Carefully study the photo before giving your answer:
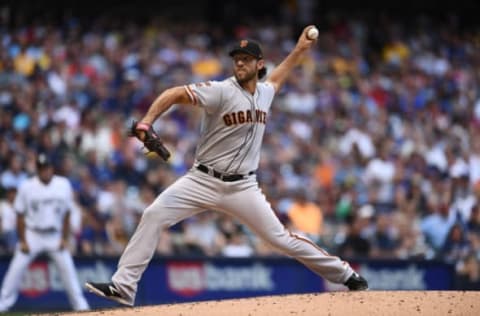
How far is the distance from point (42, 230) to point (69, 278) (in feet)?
1.94

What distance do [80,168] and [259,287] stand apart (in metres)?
3.59

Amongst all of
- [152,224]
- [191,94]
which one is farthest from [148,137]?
[152,224]

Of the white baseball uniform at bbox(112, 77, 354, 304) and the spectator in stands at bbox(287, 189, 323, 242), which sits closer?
the white baseball uniform at bbox(112, 77, 354, 304)

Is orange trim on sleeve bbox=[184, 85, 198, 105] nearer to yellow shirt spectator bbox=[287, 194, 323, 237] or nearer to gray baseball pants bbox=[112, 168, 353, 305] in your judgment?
gray baseball pants bbox=[112, 168, 353, 305]

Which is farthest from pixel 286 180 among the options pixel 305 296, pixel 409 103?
pixel 305 296

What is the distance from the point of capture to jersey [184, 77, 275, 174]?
8352 millimetres

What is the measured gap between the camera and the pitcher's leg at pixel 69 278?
12.1 meters

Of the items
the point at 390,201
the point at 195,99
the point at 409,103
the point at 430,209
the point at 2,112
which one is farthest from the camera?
the point at 409,103

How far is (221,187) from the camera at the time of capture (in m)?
8.47

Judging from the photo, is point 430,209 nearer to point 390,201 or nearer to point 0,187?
point 390,201

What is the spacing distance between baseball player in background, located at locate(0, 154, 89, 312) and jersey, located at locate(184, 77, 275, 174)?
406cm

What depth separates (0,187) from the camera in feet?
50.5

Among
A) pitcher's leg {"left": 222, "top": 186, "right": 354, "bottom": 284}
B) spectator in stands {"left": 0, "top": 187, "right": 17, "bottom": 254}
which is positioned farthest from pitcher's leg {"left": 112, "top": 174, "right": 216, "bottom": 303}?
spectator in stands {"left": 0, "top": 187, "right": 17, "bottom": 254}

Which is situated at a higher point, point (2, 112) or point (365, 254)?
point (2, 112)
